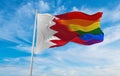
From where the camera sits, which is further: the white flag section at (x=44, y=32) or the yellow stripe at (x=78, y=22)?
the yellow stripe at (x=78, y=22)

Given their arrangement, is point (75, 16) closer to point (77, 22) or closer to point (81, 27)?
point (77, 22)

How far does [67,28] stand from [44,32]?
292cm

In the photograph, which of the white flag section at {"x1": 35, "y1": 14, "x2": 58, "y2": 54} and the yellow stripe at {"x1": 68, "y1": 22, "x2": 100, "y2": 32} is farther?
the yellow stripe at {"x1": 68, "y1": 22, "x2": 100, "y2": 32}

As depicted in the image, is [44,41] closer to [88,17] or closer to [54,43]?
[54,43]

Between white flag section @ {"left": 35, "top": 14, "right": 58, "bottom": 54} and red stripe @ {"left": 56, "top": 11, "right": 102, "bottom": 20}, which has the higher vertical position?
red stripe @ {"left": 56, "top": 11, "right": 102, "bottom": 20}

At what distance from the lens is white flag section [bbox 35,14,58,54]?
95.2 ft

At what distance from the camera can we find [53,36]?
101ft

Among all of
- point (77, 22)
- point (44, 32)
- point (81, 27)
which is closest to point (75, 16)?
point (77, 22)

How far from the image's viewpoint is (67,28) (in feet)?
105

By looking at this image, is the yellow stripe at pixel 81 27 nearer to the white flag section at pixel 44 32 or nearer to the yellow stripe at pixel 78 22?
the yellow stripe at pixel 78 22

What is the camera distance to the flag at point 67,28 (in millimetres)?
30000

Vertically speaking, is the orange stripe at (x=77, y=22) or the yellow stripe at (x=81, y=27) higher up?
the orange stripe at (x=77, y=22)

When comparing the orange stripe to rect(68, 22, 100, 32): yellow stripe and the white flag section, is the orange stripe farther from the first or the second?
the white flag section

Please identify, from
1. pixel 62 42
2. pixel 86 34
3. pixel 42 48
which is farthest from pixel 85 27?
pixel 42 48
